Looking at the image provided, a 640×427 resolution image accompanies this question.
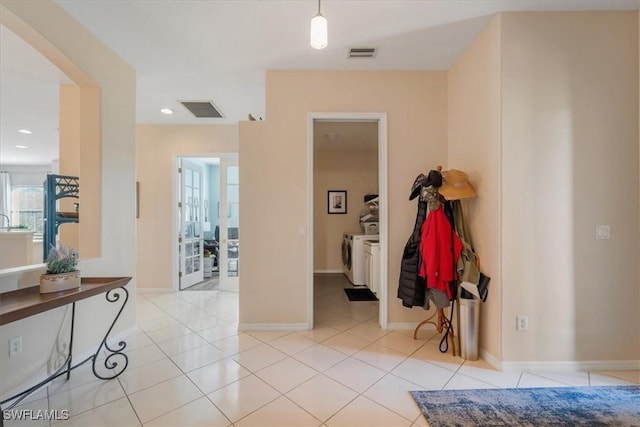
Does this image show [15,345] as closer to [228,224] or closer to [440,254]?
[228,224]

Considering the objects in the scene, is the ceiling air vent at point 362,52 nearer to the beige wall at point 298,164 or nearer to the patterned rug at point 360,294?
the beige wall at point 298,164

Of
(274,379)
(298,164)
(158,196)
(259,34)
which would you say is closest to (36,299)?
(274,379)

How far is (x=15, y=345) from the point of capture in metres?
1.80

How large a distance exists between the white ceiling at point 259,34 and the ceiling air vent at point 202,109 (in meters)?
0.38

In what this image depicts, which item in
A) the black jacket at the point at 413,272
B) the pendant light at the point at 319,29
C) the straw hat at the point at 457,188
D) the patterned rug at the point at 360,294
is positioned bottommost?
the patterned rug at the point at 360,294

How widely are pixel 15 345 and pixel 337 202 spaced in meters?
5.00

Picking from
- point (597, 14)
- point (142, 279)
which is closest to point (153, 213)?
point (142, 279)

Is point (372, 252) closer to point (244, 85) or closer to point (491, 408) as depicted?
point (491, 408)

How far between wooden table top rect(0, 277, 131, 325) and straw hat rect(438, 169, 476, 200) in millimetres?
2794

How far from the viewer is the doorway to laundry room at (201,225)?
14.6ft

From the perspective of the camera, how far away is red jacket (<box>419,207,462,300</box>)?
238cm

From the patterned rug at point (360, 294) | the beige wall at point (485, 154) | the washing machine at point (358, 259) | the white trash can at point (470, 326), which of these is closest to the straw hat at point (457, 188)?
the beige wall at point (485, 154)

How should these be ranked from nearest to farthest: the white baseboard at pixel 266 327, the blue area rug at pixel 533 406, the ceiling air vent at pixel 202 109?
the blue area rug at pixel 533 406, the white baseboard at pixel 266 327, the ceiling air vent at pixel 202 109

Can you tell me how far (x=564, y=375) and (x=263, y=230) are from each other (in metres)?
2.82
